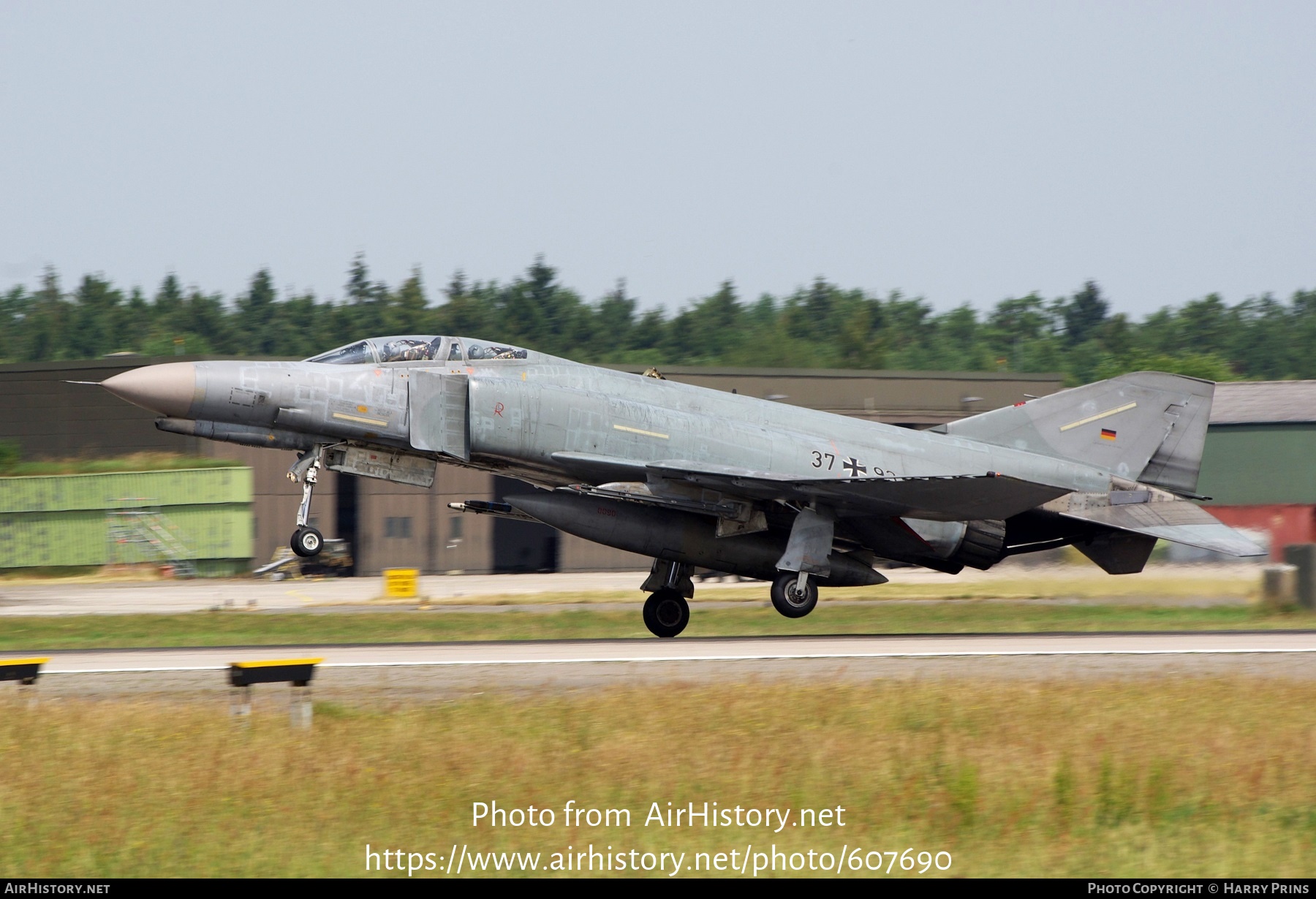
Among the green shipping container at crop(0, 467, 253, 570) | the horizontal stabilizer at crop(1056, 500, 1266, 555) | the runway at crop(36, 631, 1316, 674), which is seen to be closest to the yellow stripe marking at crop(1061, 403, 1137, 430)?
the horizontal stabilizer at crop(1056, 500, 1266, 555)

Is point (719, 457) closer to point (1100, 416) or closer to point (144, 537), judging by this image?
point (1100, 416)

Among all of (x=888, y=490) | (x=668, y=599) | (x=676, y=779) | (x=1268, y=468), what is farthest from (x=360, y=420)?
(x=1268, y=468)

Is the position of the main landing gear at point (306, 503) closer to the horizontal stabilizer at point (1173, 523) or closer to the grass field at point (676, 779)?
the grass field at point (676, 779)

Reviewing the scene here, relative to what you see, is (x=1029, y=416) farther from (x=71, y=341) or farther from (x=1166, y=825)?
(x=71, y=341)

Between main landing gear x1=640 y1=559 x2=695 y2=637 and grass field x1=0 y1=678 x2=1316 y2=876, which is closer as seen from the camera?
grass field x1=0 y1=678 x2=1316 y2=876

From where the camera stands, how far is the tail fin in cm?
1839

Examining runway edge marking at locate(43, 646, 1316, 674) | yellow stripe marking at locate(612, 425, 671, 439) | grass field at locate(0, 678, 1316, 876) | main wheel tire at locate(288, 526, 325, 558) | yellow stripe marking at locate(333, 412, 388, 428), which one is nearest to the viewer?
grass field at locate(0, 678, 1316, 876)

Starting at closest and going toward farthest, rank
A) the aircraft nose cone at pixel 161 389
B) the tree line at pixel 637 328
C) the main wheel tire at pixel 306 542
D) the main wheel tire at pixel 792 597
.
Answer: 1. the main wheel tire at pixel 306 542
2. the aircraft nose cone at pixel 161 389
3. the main wheel tire at pixel 792 597
4. the tree line at pixel 637 328

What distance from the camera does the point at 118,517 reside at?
114 ft

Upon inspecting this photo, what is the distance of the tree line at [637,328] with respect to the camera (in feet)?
273

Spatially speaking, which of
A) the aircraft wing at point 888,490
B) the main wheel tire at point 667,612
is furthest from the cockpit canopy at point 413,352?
the main wheel tire at point 667,612

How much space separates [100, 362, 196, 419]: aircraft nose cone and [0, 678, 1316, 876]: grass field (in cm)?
482

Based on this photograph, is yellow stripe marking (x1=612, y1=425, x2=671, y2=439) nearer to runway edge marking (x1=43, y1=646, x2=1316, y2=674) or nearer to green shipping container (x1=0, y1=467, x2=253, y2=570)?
runway edge marking (x1=43, y1=646, x2=1316, y2=674)

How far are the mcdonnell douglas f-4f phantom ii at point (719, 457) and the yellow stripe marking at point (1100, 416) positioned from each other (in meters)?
0.02
